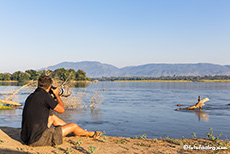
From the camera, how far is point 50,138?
631 centimetres

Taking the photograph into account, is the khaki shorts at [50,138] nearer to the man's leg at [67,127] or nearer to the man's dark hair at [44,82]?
the man's leg at [67,127]

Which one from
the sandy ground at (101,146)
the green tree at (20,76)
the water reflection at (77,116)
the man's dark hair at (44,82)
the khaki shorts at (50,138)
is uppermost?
the green tree at (20,76)

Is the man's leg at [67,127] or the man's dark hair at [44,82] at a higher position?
the man's dark hair at [44,82]

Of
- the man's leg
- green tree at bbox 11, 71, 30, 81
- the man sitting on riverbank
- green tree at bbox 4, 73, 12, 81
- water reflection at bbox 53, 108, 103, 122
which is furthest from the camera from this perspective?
green tree at bbox 4, 73, 12, 81

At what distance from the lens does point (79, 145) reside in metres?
6.85

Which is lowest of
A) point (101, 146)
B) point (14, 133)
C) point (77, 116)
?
point (77, 116)

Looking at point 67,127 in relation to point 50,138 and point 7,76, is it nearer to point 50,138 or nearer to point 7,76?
point 50,138

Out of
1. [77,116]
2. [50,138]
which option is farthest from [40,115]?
[77,116]

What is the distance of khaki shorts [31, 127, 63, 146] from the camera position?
20.3 feet

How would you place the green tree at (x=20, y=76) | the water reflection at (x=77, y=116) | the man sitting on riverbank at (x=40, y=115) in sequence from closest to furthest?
the man sitting on riverbank at (x=40, y=115) → the water reflection at (x=77, y=116) → the green tree at (x=20, y=76)

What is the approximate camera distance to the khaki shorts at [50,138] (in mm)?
6191

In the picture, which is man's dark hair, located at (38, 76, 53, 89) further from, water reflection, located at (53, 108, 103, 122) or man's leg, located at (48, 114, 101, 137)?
water reflection, located at (53, 108, 103, 122)

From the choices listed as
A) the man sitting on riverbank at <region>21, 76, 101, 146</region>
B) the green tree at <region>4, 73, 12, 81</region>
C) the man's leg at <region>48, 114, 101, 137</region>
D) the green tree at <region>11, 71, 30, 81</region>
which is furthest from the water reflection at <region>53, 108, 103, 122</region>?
the green tree at <region>4, 73, 12, 81</region>

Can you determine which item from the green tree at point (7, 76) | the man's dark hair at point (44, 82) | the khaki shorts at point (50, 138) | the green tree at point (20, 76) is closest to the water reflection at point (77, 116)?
the khaki shorts at point (50, 138)
